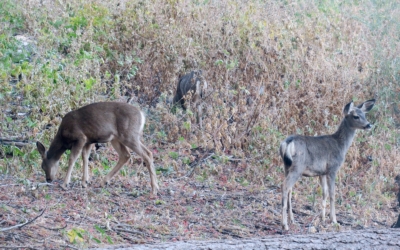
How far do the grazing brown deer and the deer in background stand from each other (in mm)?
2525

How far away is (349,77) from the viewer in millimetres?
12414

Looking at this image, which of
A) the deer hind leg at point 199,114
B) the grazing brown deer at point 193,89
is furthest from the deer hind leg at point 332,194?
the grazing brown deer at point 193,89

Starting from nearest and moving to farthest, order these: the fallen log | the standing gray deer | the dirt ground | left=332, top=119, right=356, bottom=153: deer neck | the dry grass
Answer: the fallen log
the dirt ground
the standing gray deer
left=332, top=119, right=356, bottom=153: deer neck
the dry grass

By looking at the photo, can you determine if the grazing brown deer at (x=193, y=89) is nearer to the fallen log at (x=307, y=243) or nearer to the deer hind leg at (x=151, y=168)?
the deer hind leg at (x=151, y=168)

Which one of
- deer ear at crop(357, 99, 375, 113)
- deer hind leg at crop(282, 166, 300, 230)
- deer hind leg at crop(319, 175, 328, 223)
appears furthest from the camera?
deer ear at crop(357, 99, 375, 113)

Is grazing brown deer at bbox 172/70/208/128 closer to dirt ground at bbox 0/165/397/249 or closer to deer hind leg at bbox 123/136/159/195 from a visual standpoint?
dirt ground at bbox 0/165/397/249

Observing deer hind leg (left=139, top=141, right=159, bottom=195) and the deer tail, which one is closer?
the deer tail

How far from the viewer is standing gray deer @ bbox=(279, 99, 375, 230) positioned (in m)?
8.17

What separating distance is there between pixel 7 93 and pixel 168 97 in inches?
129

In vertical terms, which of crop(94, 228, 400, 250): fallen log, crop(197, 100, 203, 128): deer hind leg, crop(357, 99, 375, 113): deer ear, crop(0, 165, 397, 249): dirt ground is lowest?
crop(0, 165, 397, 249): dirt ground

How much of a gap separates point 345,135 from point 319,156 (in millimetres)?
725

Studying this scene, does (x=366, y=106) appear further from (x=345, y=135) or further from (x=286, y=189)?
(x=286, y=189)

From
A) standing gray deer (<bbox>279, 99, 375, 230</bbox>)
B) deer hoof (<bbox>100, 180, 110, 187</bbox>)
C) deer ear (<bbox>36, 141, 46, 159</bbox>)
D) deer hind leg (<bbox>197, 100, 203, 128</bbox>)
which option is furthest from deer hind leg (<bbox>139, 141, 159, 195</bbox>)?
deer hind leg (<bbox>197, 100, 203, 128</bbox>)

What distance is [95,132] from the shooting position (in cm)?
874
